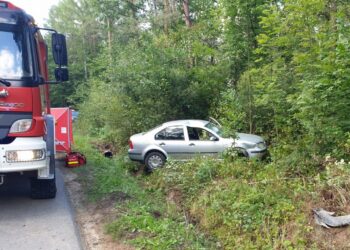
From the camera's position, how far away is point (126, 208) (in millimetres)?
6273

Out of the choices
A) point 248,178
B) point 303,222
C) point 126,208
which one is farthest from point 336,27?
point 126,208

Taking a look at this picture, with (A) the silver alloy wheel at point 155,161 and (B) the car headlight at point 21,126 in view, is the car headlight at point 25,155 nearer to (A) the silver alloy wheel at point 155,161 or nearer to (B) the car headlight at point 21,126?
(B) the car headlight at point 21,126

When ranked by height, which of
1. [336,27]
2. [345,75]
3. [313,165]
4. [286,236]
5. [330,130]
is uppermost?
[336,27]

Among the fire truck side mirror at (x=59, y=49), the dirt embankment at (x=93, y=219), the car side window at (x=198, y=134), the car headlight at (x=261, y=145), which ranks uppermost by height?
the fire truck side mirror at (x=59, y=49)

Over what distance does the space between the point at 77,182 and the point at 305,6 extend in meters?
6.47

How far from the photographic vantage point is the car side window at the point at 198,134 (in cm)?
1099

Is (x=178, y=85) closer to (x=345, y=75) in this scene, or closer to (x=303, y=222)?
(x=345, y=75)

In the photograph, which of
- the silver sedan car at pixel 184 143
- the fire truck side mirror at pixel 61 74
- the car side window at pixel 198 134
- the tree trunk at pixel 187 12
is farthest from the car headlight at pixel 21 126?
the tree trunk at pixel 187 12

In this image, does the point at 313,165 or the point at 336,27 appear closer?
the point at 313,165

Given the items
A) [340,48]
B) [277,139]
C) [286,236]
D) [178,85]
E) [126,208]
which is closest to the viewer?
[286,236]

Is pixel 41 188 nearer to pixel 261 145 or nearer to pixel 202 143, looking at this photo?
pixel 202 143

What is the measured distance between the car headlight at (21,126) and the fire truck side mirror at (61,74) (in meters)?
0.94

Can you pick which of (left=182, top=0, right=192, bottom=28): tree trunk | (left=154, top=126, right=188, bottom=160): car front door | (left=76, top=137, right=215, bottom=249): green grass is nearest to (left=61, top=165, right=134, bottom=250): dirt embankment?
(left=76, top=137, right=215, bottom=249): green grass

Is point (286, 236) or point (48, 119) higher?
point (48, 119)
